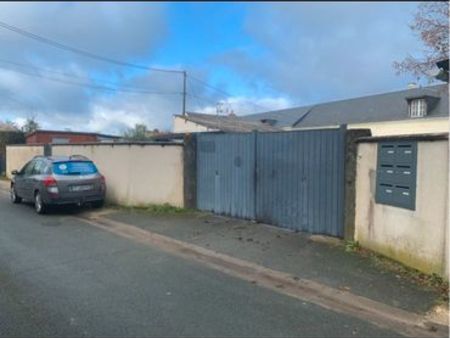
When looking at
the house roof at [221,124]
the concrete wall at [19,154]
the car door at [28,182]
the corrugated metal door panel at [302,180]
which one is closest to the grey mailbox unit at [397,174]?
the corrugated metal door panel at [302,180]

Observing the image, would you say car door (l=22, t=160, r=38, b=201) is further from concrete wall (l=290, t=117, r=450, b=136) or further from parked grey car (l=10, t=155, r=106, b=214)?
concrete wall (l=290, t=117, r=450, b=136)

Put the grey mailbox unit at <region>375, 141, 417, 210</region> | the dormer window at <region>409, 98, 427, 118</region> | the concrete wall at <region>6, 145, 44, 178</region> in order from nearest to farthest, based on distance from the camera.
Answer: the grey mailbox unit at <region>375, 141, 417, 210</region> → the concrete wall at <region>6, 145, 44, 178</region> → the dormer window at <region>409, 98, 427, 118</region>

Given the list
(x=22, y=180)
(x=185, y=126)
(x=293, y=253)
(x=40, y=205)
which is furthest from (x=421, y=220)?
(x=185, y=126)

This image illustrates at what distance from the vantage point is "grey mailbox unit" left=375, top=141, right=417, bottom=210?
6.66 metres

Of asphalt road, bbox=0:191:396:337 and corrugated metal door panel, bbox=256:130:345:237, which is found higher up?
corrugated metal door panel, bbox=256:130:345:237

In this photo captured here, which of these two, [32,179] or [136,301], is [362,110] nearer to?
[32,179]

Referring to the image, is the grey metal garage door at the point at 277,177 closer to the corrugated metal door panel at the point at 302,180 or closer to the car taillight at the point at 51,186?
the corrugated metal door panel at the point at 302,180

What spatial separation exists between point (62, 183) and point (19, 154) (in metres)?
11.1

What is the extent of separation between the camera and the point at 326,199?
28.6 feet

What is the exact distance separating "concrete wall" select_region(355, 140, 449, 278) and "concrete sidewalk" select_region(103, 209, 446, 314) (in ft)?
1.21

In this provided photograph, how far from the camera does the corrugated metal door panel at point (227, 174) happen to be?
1047 cm

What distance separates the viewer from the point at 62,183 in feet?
39.8

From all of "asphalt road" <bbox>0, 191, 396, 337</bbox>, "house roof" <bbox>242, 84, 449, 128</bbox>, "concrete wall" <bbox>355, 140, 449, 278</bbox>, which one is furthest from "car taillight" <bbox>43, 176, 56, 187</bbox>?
"house roof" <bbox>242, 84, 449, 128</bbox>

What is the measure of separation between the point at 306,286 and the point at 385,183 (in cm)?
217
